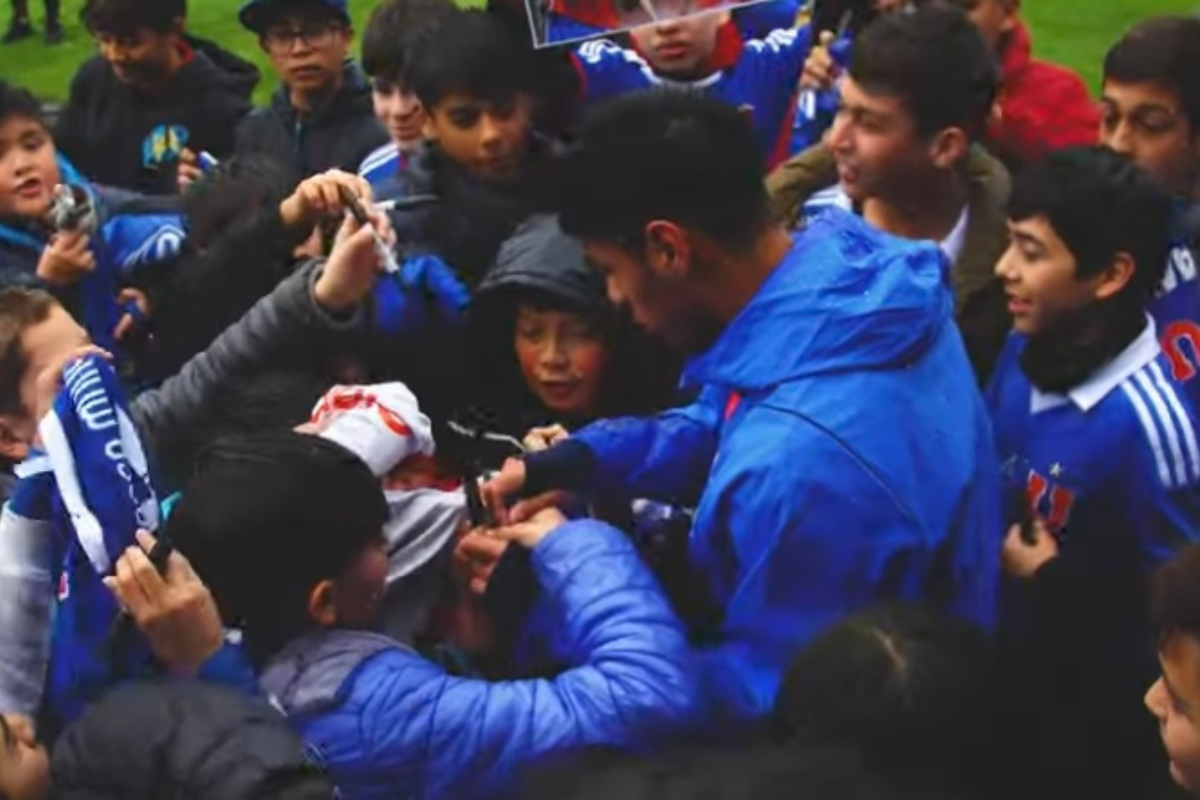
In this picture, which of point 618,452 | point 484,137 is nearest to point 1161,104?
point 484,137

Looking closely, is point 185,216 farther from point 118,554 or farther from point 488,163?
point 118,554

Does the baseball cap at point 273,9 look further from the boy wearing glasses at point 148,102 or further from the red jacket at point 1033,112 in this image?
the red jacket at point 1033,112

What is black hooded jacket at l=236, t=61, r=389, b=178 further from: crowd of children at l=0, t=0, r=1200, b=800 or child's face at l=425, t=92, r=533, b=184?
child's face at l=425, t=92, r=533, b=184

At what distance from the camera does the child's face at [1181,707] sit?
1.87 m

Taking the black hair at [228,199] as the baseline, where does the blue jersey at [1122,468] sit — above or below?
above

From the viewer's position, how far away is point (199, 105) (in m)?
4.84

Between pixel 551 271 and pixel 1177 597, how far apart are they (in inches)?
50.6

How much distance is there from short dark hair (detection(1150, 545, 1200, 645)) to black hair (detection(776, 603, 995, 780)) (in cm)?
23

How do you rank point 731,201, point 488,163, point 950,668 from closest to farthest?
point 950,668, point 731,201, point 488,163

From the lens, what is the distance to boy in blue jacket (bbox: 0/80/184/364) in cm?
351

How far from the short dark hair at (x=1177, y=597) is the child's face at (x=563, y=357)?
3.86 feet

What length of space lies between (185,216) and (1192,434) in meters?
2.14

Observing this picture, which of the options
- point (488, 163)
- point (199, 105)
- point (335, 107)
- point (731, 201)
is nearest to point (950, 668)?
point (731, 201)

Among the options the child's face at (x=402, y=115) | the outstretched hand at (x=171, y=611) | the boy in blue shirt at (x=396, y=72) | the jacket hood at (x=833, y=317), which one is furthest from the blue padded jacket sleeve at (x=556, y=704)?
the child's face at (x=402, y=115)
